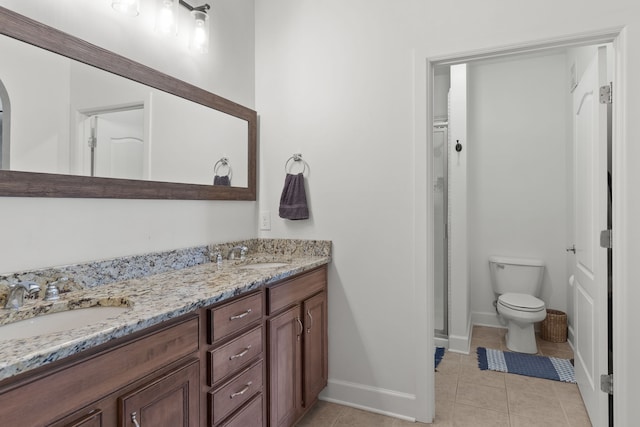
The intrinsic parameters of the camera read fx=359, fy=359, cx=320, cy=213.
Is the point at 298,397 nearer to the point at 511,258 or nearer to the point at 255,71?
the point at 255,71

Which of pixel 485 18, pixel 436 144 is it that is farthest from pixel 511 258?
pixel 485 18

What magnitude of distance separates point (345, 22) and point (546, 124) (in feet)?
7.65

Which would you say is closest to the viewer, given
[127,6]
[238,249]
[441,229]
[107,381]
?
[107,381]

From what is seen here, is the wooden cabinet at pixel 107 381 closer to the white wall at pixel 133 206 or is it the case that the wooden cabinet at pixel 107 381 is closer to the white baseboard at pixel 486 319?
the white wall at pixel 133 206

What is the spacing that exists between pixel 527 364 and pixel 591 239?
1.28 m

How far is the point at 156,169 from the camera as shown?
1.73m

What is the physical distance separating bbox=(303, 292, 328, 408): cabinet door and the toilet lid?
5.55 feet

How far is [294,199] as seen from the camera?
2.25 meters

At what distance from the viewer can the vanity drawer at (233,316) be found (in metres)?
1.29

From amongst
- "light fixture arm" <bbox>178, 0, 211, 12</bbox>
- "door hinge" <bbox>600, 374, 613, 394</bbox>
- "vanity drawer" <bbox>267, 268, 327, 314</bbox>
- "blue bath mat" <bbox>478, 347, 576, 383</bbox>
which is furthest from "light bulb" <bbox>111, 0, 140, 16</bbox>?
"blue bath mat" <bbox>478, 347, 576, 383</bbox>

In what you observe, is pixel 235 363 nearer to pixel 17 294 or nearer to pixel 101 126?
pixel 17 294

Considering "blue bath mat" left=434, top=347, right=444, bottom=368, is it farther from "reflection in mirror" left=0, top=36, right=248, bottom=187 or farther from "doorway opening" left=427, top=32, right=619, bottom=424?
"reflection in mirror" left=0, top=36, right=248, bottom=187

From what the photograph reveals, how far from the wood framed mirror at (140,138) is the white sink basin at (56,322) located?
43 centimetres

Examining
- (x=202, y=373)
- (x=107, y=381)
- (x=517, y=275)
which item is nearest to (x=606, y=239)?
(x=517, y=275)
